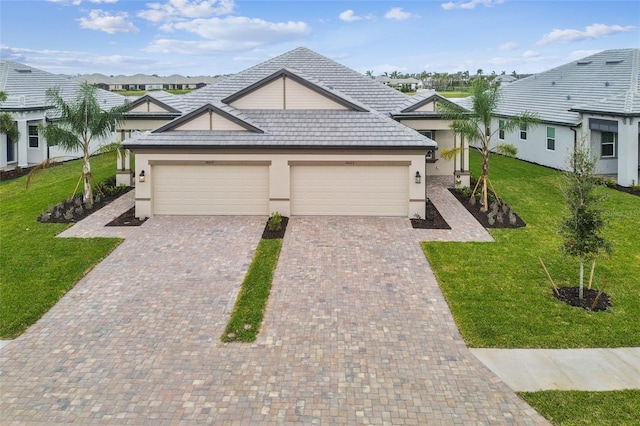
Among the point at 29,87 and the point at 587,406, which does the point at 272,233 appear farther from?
the point at 29,87

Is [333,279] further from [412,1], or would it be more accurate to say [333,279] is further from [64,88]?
[64,88]

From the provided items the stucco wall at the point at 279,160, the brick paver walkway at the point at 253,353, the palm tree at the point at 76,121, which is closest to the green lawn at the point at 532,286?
the brick paver walkway at the point at 253,353

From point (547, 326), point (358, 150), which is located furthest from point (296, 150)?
point (547, 326)

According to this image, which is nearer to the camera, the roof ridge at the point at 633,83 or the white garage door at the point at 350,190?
the white garage door at the point at 350,190

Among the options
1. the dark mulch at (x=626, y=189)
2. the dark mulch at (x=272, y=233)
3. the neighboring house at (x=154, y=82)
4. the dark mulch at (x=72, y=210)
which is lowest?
the dark mulch at (x=272, y=233)

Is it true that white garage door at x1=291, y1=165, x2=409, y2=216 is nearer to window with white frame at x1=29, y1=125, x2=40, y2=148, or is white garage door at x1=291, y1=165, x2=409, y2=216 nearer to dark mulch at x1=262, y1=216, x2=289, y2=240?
dark mulch at x1=262, y1=216, x2=289, y2=240

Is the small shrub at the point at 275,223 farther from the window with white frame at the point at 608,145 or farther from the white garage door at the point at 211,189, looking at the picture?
the window with white frame at the point at 608,145

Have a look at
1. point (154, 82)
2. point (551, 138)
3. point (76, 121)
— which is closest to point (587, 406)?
point (76, 121)
